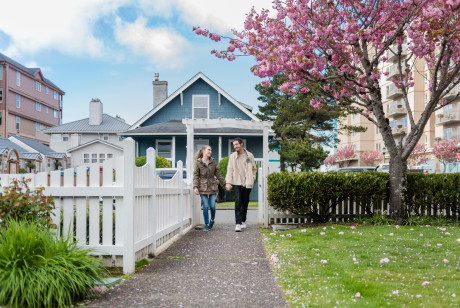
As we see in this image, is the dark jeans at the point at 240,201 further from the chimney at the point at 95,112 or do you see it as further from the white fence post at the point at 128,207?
the chimney at the point at 95,112

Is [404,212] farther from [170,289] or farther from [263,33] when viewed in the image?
[170,289]

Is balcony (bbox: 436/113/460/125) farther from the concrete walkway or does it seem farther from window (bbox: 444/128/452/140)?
the concrete walkway

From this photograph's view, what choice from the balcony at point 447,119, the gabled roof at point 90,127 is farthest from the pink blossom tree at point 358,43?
the balcony at point 447,119

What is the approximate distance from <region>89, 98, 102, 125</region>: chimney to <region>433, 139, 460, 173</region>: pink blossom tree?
36.7 m

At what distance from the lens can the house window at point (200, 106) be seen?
28.0 meters

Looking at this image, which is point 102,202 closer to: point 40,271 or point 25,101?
point 40,271

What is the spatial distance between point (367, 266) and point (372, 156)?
212ft

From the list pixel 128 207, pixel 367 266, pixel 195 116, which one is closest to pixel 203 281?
pixel 128 207

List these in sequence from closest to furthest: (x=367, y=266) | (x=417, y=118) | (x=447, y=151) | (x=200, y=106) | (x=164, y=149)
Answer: (x=367, y=266) < (x=200, y=106) < (x=164, y=149) < (x=447, y=151) < (x=417, y=118)

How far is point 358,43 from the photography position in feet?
35.9

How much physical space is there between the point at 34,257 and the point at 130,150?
5.71 feet

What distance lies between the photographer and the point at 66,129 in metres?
49.8

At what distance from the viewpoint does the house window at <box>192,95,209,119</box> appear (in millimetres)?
27984

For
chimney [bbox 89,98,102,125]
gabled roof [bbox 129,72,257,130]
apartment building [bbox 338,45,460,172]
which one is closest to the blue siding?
gabled roof [bbox 129,72,257,130]
